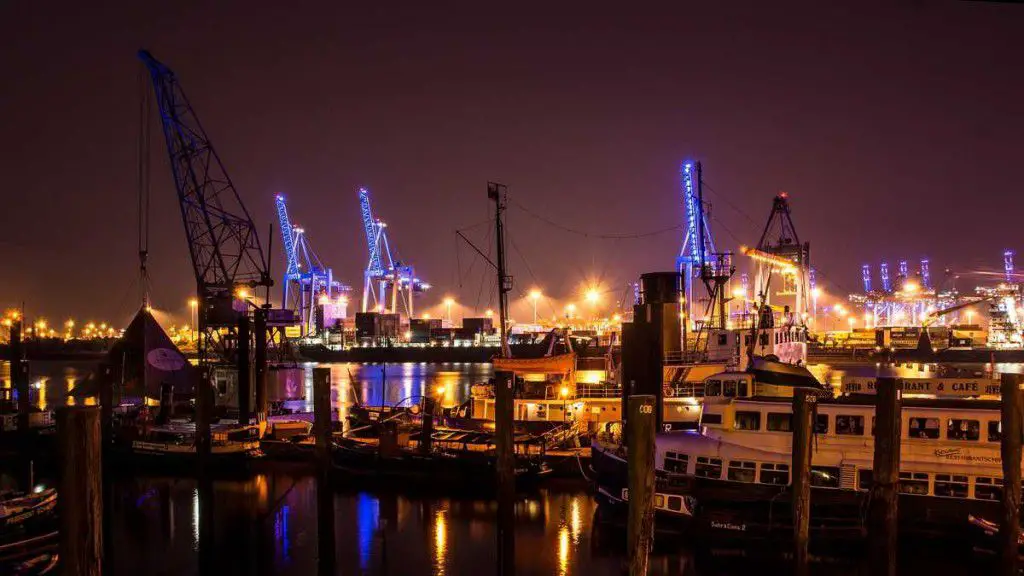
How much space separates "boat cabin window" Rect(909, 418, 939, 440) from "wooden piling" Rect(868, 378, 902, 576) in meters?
3.39

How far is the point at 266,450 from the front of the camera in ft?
91.5

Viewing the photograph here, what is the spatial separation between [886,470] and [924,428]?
12.0 ft

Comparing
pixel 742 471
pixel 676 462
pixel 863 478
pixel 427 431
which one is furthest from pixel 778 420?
pixel 427 431

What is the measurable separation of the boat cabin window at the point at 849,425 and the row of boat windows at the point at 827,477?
2.66 feet

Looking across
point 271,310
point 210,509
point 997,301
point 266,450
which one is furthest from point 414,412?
point 997,301

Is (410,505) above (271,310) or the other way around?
the other way around

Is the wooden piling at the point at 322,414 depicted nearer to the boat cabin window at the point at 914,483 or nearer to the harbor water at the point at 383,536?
the harbor water at the point at 383,536

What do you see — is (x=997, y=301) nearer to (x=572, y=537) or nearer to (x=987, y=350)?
(x=987, y=350)

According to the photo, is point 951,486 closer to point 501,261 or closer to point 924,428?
point 924,428

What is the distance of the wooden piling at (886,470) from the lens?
12.9 meters

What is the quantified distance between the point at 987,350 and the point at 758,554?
333ft

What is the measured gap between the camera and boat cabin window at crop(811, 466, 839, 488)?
16047 millimetres

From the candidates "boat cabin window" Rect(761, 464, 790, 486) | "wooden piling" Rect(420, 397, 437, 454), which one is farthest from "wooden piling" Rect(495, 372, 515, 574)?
"wooden piling" Rect(420, 397, 437, 454)

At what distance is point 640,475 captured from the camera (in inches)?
434
